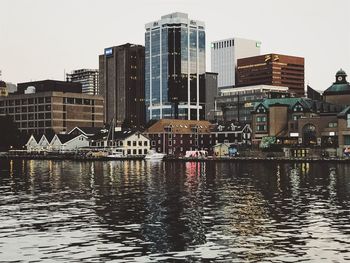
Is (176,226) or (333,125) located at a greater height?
(333,125)

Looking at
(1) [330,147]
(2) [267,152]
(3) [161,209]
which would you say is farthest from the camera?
(2) [267,152]

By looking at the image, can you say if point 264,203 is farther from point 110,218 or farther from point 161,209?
point 110,218

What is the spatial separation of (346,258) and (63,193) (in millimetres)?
47443

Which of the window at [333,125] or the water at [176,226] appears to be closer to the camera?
the water at [176,226]

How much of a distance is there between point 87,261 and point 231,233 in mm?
12719

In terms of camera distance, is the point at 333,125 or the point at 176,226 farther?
the point at 333,125

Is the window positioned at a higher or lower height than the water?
higher

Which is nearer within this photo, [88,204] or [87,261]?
[87,261]

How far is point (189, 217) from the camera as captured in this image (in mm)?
50719

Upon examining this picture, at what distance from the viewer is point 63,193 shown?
74875 mm

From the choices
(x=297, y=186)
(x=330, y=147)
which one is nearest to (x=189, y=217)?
(x=297, y=186)

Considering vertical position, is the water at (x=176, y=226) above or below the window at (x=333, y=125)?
below

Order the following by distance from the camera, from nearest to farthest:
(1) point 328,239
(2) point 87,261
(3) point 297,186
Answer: (2) point 87,261 → (1) point 328,239 → (3) point 297,186

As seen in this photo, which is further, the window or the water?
the window
